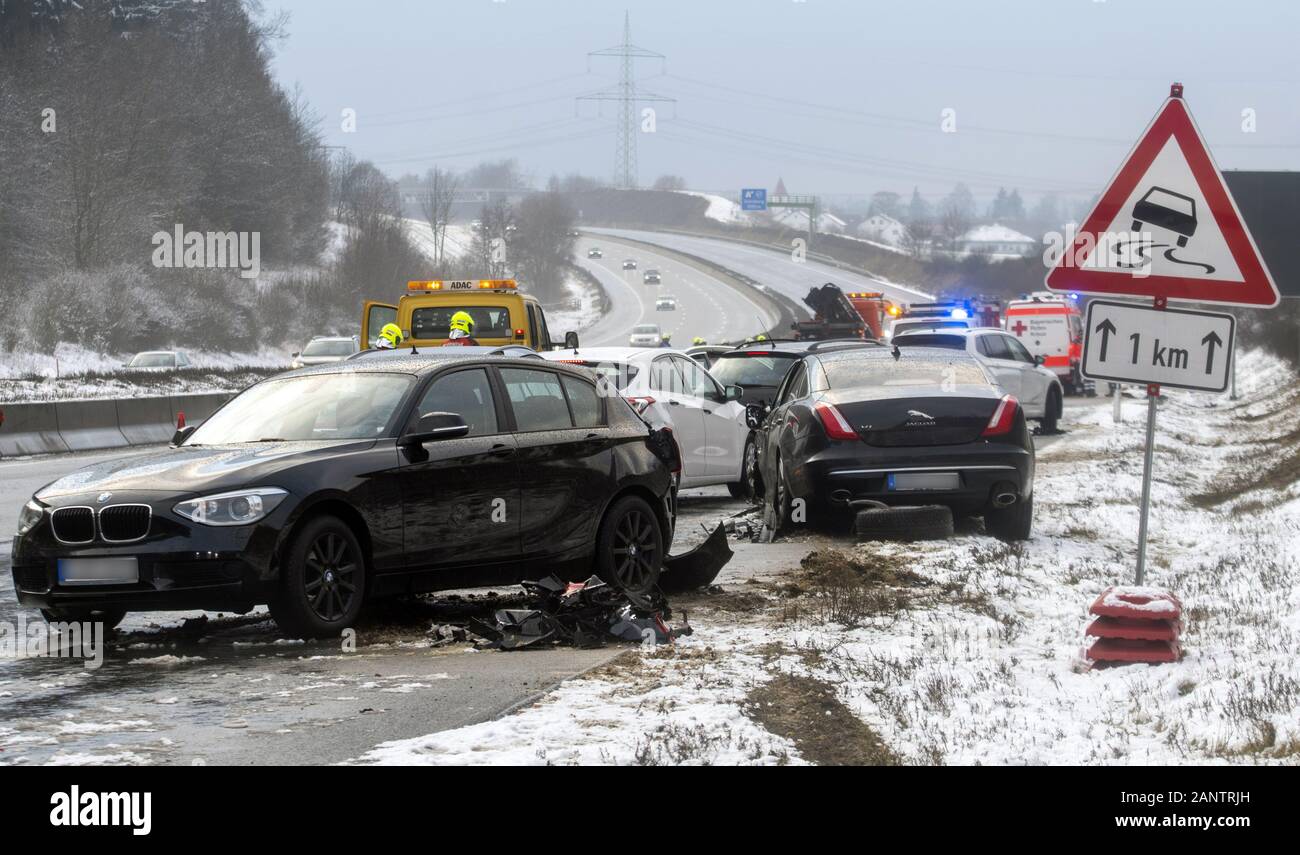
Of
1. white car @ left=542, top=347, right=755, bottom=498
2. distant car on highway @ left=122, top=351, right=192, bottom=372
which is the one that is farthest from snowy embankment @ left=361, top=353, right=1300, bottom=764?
distant car on highway @ left=122, top=351, right=192, bottom=372

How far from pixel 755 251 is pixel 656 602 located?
140 m

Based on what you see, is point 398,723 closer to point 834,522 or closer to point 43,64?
point 834,522

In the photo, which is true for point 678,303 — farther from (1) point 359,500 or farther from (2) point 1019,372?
(1) point 359,500

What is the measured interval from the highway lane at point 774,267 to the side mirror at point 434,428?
90.9 meters

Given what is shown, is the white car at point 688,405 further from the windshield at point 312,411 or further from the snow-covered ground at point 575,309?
the snow-covered ground at point 575,309

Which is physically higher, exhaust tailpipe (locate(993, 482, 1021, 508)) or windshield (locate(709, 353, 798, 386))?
windshield (locate(709, 353, 798, 386))

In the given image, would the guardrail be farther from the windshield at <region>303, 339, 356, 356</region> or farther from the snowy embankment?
the snowy embankment

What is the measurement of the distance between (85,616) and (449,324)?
13817mm

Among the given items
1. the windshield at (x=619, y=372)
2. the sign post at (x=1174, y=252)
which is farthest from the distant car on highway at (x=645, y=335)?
the sign post at (x=1174, y=252)

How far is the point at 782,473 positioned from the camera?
43.6 feet

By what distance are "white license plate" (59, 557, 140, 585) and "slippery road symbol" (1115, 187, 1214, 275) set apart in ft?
16.1

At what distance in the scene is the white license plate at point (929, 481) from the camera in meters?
12.2

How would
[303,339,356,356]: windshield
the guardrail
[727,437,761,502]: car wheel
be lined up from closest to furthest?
1. [727,437,761,502]: car wheel
2. the guardrail
3. [303,339,356,356]: windshield

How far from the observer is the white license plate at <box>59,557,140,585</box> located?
7.89 meters
